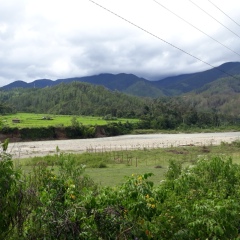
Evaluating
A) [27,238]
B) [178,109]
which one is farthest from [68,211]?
[178,109]

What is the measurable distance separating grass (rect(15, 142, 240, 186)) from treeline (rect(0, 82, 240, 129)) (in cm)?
5561

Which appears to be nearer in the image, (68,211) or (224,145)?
(68,211)

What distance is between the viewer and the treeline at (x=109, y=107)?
118 m

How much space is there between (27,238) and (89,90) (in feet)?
546

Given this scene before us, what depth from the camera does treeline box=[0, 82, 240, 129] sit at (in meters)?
118

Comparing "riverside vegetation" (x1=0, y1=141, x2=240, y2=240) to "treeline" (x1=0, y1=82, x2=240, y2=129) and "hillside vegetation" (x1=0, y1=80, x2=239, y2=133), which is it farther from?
"treeline" (x1=0, y1=82, x2=240, y2=129)

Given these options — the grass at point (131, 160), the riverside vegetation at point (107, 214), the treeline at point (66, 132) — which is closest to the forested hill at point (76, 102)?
the treeline at point (66, 132)

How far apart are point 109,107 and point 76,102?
60.7 feet

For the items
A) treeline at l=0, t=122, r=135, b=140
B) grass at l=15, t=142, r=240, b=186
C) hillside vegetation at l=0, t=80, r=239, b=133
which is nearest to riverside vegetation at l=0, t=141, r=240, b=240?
grass at l=15, t=142, r=240, b=186

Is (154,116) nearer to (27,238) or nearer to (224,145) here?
(224,145)

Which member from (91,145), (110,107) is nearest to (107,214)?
(91,145)

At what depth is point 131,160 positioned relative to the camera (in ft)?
135

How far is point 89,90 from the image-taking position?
557 feet

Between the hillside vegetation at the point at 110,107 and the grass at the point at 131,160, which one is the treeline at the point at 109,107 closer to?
the hillside vegetation at the point at 110,107
